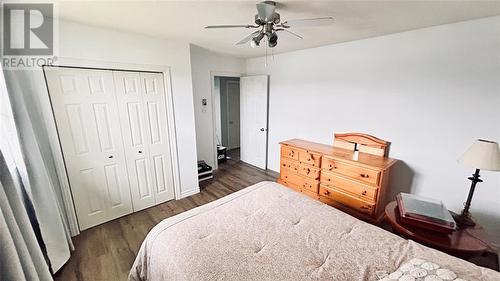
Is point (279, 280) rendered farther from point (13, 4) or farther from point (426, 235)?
point (13, 4)

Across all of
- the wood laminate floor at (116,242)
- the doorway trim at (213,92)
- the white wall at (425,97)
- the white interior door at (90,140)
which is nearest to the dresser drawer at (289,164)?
the white wall at (425,97)

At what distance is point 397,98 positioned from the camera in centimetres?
250

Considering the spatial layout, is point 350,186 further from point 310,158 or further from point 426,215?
point 426,215

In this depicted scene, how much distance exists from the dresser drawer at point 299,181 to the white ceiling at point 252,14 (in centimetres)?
199

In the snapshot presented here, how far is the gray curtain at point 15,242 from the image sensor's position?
3.36 feet

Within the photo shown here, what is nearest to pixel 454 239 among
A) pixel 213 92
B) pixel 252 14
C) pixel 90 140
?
pixel 252 14

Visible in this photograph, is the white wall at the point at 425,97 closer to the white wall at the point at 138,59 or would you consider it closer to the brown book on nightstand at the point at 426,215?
the brown book on nightstand at the point at 426,215

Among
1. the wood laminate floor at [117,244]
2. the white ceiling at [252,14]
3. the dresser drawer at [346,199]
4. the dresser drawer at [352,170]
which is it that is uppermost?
the white ceiling at [252,14]

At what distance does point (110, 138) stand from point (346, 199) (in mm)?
3073

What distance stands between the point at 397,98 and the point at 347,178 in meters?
1.16

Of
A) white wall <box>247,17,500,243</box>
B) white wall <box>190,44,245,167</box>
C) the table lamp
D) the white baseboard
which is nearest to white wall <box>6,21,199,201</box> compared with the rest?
the white baseboard

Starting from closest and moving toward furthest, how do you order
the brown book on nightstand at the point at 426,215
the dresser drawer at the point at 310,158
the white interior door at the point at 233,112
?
the brown book on nightstand at the point at 426,215
the dresser drawer at the point at 310,158
the white interior door at the point at 233,112

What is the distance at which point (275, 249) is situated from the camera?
1.29 metres

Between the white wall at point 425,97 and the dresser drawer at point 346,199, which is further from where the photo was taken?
the dresser drawer at point 346,199
